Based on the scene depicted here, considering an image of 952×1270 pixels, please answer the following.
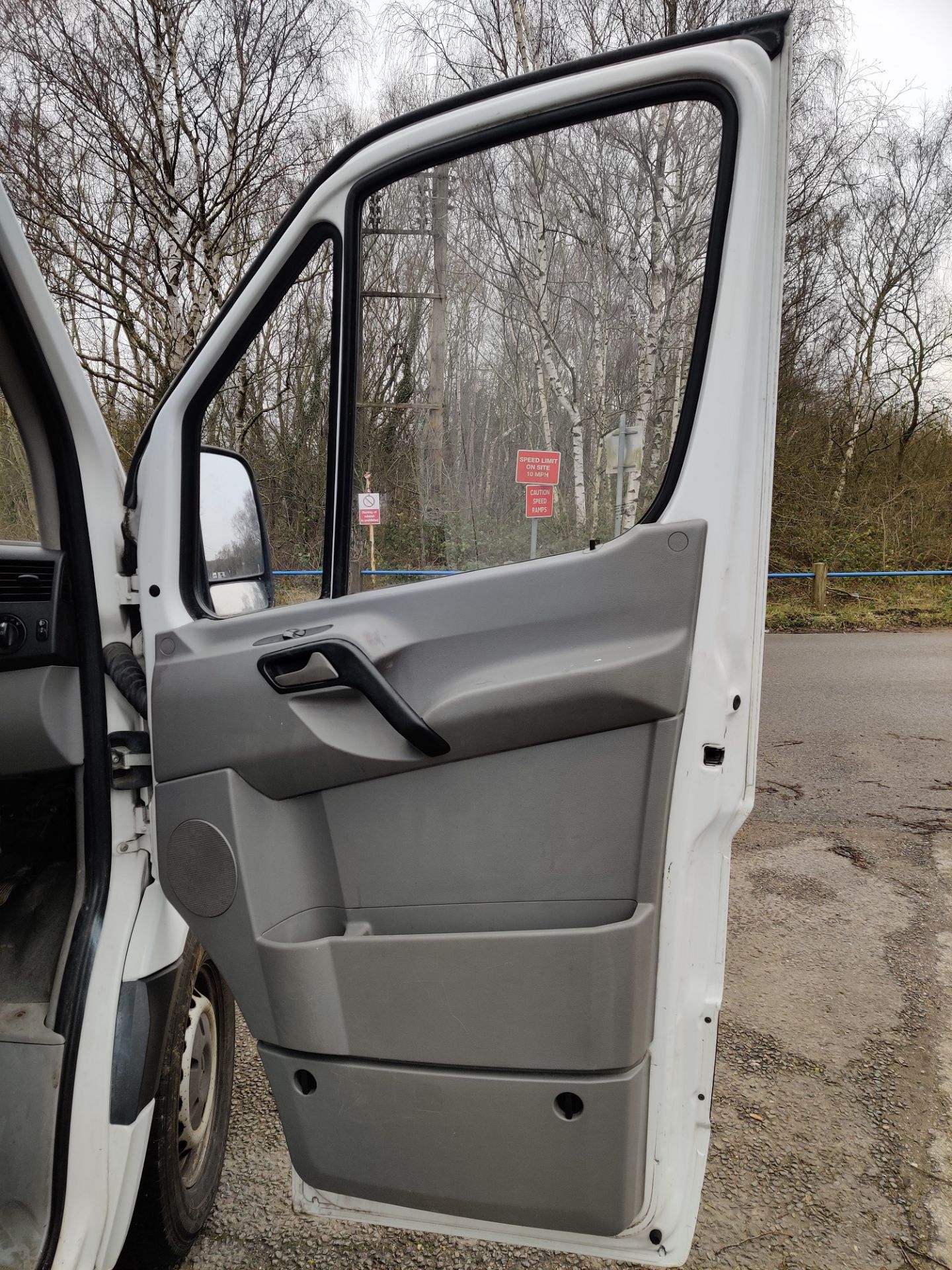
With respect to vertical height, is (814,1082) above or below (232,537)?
below

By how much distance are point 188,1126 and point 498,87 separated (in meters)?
2.24

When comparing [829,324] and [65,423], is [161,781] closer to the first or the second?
[65,423]

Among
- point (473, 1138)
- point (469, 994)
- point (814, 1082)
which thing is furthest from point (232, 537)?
point (814, 1082)

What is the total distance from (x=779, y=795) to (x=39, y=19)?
13670 millimetres

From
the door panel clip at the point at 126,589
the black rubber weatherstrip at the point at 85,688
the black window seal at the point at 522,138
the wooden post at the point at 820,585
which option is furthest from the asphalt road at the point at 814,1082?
the wooden post at the point at 820,585

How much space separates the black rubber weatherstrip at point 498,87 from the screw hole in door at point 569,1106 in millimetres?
1420

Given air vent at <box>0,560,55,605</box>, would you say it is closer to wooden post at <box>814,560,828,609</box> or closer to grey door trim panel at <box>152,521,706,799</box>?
grey door trim panel at <box>152,521,706,799</box>

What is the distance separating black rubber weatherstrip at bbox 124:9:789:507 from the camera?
1.27 m

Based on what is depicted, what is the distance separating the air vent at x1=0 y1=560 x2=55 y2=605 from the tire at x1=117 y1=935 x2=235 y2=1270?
2.73 ft

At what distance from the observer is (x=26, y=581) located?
172cm

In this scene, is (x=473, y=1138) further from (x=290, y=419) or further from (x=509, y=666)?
(x=290, y=419)

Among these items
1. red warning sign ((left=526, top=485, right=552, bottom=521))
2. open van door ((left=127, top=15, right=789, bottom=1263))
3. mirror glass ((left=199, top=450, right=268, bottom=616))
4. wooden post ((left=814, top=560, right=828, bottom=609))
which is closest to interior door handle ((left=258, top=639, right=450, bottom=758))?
open van door ((left=127, top=15, right=789, bottom=1263))

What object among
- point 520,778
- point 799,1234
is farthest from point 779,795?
point 520,778

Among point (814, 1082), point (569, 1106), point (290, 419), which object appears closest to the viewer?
point (569, 1106)
